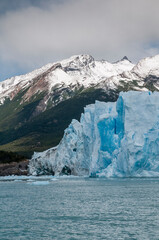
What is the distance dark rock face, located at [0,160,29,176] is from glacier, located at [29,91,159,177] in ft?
81.2

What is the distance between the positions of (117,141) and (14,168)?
46997 mm

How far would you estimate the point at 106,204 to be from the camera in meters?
27.4

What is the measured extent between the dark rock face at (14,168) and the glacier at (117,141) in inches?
974

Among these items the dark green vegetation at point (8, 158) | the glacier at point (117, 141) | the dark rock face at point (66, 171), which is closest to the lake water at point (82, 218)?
the glacier at point (117, 141)

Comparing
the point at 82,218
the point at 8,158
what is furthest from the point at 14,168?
the point at 82,218

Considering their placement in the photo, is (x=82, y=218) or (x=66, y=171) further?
(x=66, y=171)

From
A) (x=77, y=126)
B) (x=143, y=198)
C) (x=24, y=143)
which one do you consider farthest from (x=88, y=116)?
(x=24, y=143)

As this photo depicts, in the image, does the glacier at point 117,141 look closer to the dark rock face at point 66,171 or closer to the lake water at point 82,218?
the dark rock face at point 66,171

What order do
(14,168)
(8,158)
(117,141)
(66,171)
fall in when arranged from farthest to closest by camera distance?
(8,158) < (14,168) < (66,171) < (117,141)

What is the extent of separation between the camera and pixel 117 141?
55094 millimetres

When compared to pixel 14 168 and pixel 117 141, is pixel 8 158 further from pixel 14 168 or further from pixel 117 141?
pixel 117 141

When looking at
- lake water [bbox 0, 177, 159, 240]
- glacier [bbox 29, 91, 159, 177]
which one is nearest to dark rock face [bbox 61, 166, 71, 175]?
glacier [bbox 29, 91, 159, 177]

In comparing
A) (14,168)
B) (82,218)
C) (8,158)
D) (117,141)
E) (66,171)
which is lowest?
(82,218)

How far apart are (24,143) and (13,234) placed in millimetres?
147945
